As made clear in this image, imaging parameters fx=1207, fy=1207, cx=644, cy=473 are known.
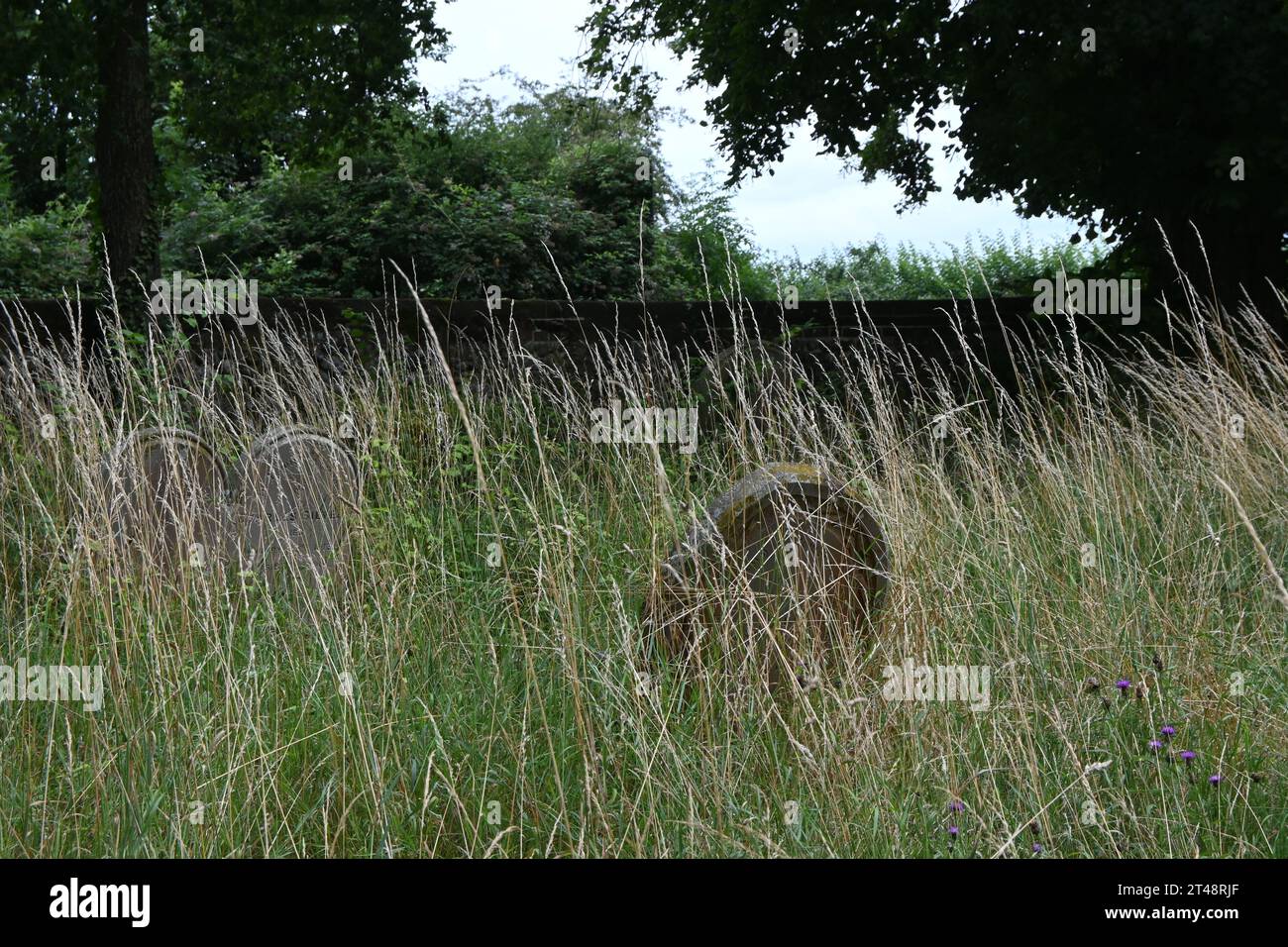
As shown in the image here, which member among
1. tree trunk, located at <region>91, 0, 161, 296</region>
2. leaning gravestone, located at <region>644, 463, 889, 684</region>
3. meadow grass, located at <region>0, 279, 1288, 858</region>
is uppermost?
tree trunk, located at <region>91, 0, 161, 296</region>

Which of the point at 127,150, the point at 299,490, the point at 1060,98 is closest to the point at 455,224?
the point at 127,150

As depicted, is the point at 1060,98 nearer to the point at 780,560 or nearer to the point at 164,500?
the point at 780,560

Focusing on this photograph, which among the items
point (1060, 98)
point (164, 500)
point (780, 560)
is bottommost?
point (780, 560)

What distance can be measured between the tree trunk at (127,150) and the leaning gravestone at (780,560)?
8224 millimetres

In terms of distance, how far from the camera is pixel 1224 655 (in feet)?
13.3

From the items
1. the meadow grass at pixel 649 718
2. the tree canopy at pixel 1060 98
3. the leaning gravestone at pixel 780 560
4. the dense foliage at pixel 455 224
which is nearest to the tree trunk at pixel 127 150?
the dense foliage at pixel 455 224

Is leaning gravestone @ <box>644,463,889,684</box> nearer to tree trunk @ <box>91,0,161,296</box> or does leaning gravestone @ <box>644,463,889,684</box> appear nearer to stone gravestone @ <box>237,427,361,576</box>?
stone gravestone @ <box>237,427,361,576</box>

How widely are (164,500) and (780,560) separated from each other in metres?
2.11

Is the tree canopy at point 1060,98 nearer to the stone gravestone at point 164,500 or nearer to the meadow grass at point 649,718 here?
the meadow grass at point 649,718

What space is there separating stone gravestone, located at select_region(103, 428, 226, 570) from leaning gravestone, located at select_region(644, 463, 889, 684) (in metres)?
1.60

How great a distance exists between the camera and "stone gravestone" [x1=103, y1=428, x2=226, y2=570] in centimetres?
392

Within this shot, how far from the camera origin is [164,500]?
3.96 meters

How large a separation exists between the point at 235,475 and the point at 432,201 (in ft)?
35.8

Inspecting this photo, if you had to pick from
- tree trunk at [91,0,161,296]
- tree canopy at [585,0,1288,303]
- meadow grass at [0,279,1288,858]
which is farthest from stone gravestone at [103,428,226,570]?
tree canopy at [585,0,1288,303]
